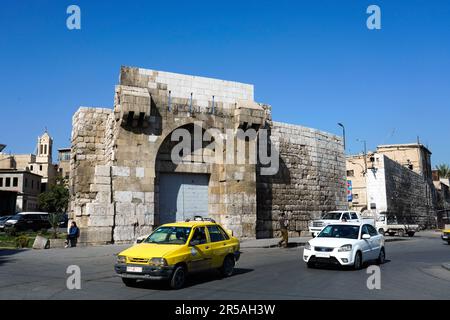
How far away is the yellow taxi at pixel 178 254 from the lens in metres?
9.05

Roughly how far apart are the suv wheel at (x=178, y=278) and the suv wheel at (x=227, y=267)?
6.14 feet

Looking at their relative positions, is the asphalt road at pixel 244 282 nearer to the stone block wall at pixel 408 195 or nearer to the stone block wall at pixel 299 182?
the stone block wall at pixel 299 182

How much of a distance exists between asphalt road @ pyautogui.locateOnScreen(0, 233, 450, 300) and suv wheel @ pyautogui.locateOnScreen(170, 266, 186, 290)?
0.56ft

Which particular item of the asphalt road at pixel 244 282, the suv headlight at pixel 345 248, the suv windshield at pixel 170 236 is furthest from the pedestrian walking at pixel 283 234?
the suv windshield at pixel 170 236

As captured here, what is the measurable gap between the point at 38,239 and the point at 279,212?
12857mm

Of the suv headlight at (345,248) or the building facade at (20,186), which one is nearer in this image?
the suv headlight at (345,248)

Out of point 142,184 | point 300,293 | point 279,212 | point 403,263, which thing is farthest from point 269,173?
point 300,293

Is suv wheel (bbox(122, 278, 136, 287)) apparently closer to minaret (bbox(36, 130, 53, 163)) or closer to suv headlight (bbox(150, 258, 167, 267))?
suv headlight (bbox(150, 258, 167, 267))

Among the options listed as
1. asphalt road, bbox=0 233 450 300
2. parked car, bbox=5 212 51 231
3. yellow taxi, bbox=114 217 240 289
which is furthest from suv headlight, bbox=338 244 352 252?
parked car, bbox=5 212 51 231

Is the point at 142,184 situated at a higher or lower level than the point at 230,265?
higher

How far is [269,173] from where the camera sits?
24188 millimetres

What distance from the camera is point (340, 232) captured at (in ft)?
43.2

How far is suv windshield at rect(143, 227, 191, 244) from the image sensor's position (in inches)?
400

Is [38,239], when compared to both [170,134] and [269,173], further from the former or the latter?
[269,173]
